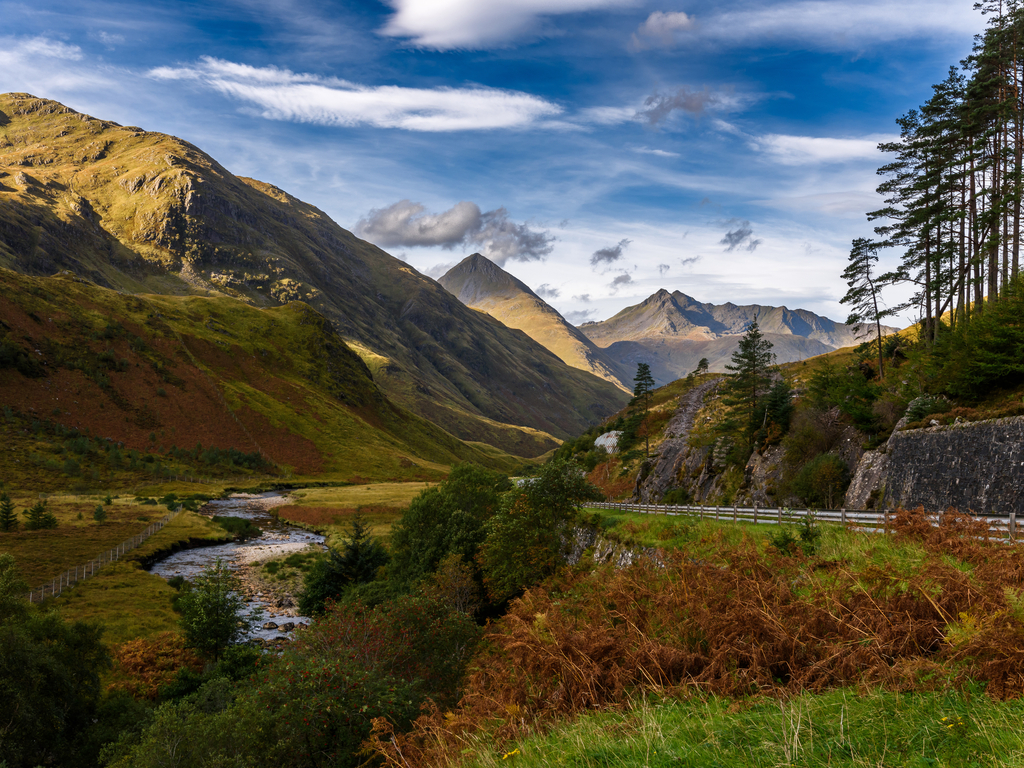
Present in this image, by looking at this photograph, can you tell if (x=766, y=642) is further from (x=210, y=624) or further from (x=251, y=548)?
(x=251, y=548)

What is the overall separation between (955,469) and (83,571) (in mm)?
63542

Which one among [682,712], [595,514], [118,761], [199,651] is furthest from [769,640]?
[199,651]

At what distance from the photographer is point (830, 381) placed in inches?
1768

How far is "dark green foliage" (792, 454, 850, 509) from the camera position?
35.2 meters

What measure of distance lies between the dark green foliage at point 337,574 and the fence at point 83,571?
59.6 feet

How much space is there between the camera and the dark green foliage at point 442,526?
43.1m

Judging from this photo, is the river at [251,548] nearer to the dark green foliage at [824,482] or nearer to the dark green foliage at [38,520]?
the dark green foliage at [38,520]

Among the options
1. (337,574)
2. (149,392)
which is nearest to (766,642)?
(337,574)

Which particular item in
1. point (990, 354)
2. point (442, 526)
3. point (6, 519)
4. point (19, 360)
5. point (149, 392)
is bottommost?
point (6, 519)

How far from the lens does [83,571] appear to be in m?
47.3

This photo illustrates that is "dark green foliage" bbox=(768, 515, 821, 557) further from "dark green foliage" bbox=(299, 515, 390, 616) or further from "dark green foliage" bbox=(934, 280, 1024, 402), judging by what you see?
"dark green foliage" bbox=(299, 515, 390, 616)

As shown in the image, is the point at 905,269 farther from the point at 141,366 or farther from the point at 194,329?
the point at 194,329

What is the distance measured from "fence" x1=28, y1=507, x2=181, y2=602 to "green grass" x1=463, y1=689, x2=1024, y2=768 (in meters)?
46.0

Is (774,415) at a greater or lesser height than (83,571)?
greater
